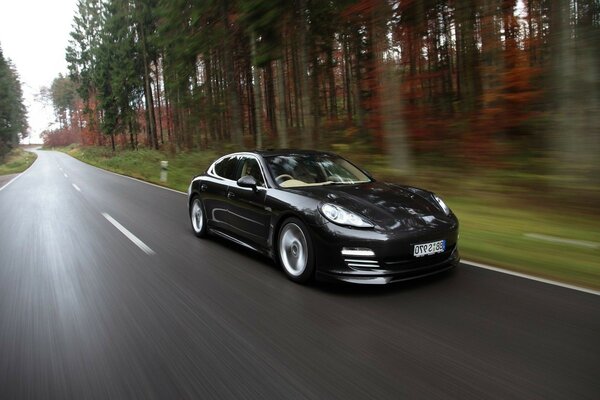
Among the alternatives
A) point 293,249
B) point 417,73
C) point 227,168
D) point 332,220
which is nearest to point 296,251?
point 293,249

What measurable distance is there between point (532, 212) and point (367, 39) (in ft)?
51.0

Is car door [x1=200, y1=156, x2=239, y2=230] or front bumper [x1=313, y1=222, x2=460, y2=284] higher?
car door [x1=200, y1=156, x2=239, y2=230]

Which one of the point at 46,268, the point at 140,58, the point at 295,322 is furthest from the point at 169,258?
the point at 140,58

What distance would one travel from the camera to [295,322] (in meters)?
3.72

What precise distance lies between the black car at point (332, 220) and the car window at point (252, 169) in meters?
0.02

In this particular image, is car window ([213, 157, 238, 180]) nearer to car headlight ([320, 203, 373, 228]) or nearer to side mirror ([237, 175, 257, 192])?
side mirror ([237, 175, 257, 192])

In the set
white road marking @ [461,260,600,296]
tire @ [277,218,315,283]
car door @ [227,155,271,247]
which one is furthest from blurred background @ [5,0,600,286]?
car door @ [227,155,271,247]

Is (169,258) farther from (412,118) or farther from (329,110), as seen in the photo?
(329,110)

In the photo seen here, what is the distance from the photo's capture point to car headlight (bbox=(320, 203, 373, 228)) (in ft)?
14.2

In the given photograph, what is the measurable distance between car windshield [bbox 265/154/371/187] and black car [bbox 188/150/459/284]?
0.01 meters

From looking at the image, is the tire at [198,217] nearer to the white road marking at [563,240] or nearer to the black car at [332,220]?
the black car at [332,220]

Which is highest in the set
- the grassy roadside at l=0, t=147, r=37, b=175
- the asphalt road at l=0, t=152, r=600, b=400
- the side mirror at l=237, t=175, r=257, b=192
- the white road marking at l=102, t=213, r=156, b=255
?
the grassy roadside at l=0, t=147, r=37, b=175

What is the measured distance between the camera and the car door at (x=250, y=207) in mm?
5461

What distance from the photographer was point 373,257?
13.7 feet
